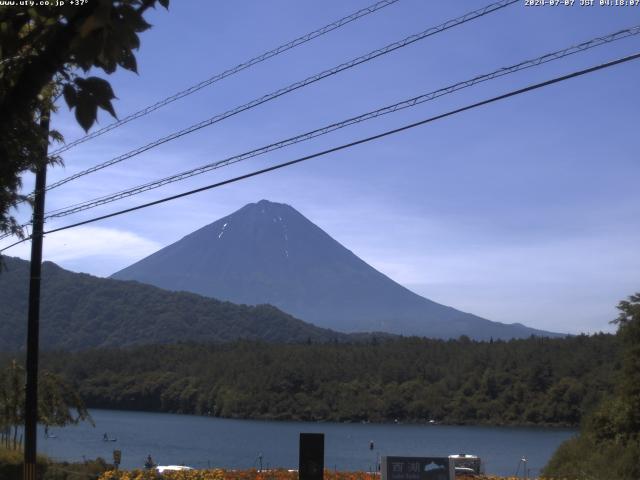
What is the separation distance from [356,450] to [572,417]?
113ft

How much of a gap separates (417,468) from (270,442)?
6368 centimetres

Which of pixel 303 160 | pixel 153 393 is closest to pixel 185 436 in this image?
pixel 153 393

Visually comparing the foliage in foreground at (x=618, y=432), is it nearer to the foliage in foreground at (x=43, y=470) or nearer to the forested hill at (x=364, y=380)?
the foliage in foreground at (x=43, y=470)

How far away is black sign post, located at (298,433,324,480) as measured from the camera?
31.7 ft

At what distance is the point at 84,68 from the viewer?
10.1 ft

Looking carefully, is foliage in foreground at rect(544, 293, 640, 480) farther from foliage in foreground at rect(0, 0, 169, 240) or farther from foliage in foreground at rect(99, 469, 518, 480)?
foliage in foreground at rect(0, 0, 169, 240)

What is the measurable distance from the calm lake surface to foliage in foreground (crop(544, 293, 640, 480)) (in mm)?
24245

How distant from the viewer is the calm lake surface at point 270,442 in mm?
54884

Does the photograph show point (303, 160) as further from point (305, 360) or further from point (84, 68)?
point (305, 360)

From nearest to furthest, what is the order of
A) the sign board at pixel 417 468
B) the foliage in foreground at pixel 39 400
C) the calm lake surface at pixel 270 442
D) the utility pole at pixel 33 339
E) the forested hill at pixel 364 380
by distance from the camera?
the sign board at pixel 417 468 → the utility pole at pixel 33 339 → the foliage in foreground at pixel 39 400 → the calm lake surface at pixel 270 442 → the forested hill at pixel 364 380

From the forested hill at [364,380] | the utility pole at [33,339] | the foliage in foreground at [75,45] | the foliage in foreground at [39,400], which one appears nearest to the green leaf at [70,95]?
the foliage in foreground at [75,45]

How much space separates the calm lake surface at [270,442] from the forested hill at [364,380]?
3.71 meters

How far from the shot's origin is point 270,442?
7312 cm

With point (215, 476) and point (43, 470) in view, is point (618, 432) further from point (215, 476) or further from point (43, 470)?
point (43, 470)
